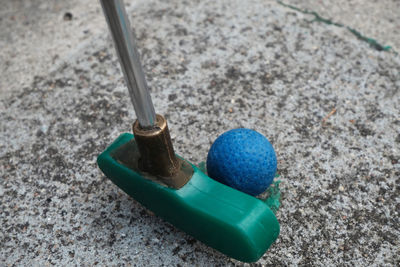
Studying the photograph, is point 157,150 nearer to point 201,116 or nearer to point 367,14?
point 201,116

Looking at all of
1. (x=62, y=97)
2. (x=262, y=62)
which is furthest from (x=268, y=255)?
(x=62, y=97)

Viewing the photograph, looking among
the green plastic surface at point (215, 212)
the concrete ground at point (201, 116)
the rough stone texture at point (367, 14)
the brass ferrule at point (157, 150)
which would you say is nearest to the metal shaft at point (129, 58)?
the brass ferrule at point (157, 150)

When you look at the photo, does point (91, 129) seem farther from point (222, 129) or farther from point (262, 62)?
point (262, 62)

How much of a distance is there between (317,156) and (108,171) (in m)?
0.77

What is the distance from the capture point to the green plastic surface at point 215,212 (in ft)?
3.70

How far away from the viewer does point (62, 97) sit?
73.5 inches

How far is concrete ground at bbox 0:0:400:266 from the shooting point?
138 centimetres

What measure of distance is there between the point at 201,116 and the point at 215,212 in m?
0.66

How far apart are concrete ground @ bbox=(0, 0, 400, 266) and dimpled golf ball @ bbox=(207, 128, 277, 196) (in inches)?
7.7

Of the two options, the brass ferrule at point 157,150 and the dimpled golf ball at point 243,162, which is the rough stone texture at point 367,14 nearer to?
the dimpled golf ball at point 243,162

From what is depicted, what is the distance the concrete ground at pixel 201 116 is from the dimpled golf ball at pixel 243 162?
0.20 metres

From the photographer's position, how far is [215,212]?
1.15 meters

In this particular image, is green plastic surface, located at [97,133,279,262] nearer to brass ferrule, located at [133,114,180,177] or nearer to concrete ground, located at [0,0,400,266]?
brass ferrule, located at [133,114,180,177]

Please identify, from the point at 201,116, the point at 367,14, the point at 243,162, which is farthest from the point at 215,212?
the point at 367,14
